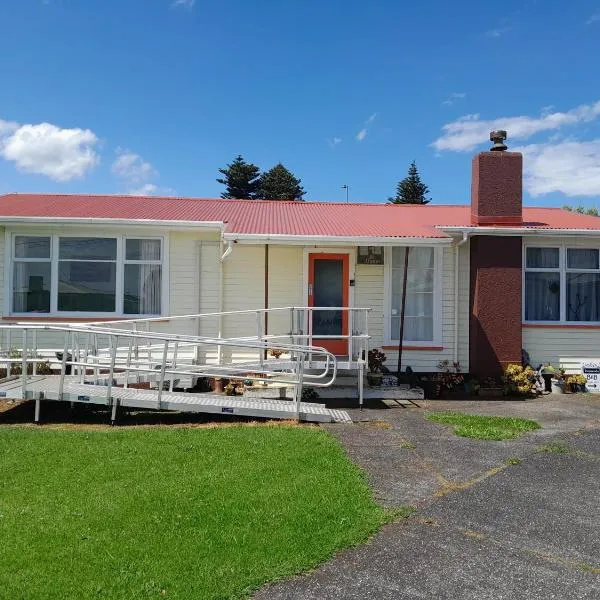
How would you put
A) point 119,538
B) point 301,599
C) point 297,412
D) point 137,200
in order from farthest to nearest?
1. point 137,200
2. point 297,412
3. point 119,538
4. point 301,599

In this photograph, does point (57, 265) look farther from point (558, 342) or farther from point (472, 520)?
point (558, 342)

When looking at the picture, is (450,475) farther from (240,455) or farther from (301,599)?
(301,599)

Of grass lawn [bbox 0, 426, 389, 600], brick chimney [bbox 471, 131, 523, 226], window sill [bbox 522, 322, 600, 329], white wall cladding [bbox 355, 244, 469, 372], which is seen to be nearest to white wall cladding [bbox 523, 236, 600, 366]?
window sill [bbox 522, 322, 600, 329]

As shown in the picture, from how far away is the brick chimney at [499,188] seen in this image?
→ 1130 centimetres

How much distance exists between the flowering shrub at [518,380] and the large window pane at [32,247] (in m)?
8.42

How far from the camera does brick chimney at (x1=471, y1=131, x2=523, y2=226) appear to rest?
11.3 m

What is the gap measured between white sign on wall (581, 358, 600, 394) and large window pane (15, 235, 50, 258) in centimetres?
997

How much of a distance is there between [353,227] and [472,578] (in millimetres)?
8129

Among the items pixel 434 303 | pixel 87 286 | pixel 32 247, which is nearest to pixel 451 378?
pixel 434 303

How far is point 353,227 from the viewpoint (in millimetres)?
11195

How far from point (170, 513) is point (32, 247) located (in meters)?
7.72

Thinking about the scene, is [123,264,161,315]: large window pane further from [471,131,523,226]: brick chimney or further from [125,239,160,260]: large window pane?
[471,131,523,226]: brick chimney

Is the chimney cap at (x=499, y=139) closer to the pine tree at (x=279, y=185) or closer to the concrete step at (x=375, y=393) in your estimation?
the concrete step at (x=375, y=393)

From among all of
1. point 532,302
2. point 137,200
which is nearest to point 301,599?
point 532,302
